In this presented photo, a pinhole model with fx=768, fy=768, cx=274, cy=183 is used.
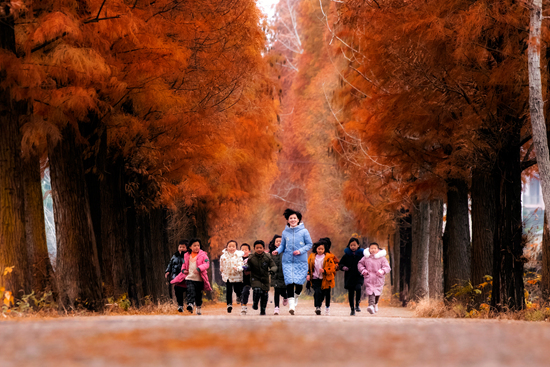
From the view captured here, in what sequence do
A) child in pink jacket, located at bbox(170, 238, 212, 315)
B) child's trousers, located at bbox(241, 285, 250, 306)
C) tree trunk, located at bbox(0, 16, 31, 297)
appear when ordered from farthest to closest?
1. child's trousers, located at bbox(241, 285, 250, 306)
2. child in pink jacket, located at bbox(170, 238, 212, 315)
3. tree trunk, located at bbox(0, 16, 31, 297)

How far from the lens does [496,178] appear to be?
45.6 feet

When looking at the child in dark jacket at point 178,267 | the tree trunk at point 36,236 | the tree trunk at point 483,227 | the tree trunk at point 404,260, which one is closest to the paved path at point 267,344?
the tree trunk at point 36,236

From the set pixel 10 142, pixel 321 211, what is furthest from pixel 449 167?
pixel 321 211

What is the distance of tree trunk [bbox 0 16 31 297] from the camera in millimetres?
12945

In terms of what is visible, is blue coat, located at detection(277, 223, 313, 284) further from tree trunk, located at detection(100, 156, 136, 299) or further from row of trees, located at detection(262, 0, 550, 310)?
tree trunk, located at detection(100, 156, 136, 299)

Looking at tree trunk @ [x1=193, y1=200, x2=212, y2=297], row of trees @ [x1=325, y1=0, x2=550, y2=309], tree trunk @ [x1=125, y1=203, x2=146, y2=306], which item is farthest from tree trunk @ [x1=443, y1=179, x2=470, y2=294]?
tree trunk @ [x1=193, y1=200, x2=212, y2=297]

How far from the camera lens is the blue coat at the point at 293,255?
48.0 ft

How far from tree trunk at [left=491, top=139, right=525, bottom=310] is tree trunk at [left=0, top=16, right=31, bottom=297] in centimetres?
833

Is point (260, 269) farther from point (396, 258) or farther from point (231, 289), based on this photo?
point (396, 258)

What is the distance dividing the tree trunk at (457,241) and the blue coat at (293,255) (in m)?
5.13

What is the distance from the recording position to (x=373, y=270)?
17562 mm

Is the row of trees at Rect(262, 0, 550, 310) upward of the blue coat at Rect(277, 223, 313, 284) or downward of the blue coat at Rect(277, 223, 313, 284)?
upward

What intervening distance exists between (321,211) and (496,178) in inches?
1036

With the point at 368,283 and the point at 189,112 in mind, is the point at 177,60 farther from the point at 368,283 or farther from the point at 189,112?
the point at 368,283
